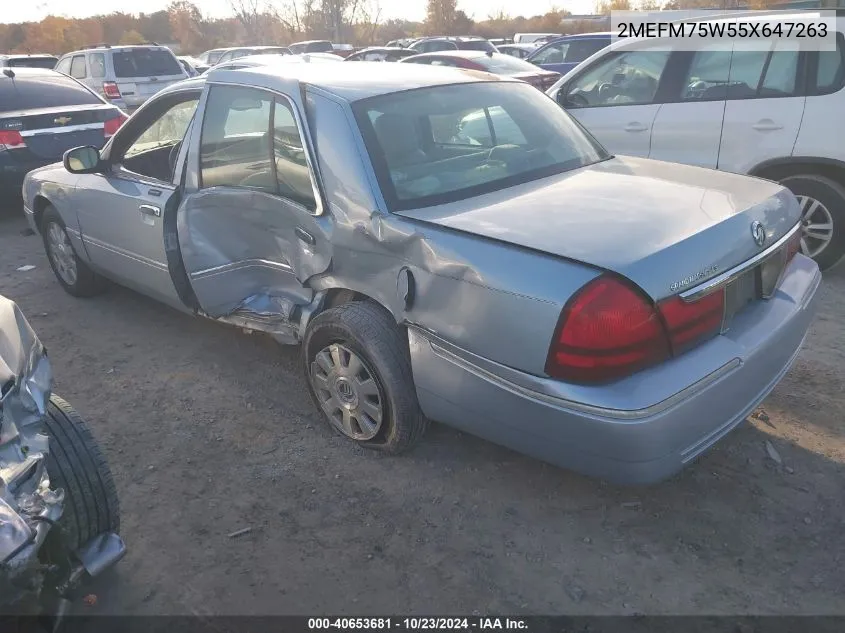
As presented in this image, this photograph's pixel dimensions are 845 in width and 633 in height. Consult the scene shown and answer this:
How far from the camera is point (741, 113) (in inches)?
207

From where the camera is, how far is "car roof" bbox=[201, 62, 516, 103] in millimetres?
3268

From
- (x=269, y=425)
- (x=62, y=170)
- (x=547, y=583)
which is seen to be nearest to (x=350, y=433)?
(x=269, y=425)

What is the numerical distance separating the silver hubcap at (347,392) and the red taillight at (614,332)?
3.35 feet

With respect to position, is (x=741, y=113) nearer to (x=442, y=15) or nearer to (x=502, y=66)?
(x=502, y=66)

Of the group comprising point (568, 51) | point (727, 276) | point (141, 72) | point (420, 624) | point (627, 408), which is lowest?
point (420, 624)

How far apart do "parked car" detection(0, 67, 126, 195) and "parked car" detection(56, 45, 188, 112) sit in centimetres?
554

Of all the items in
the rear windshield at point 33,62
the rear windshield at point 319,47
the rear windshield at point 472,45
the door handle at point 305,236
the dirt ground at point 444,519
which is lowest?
the dirt ground at point 444,519

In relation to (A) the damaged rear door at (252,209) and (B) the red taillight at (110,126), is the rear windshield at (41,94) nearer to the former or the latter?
(B) the red taillight at (110,126)

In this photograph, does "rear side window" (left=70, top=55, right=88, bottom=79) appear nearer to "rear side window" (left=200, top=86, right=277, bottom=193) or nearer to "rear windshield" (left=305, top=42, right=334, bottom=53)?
"rear side window" (left=200, top=86, right=277, bottom=193)

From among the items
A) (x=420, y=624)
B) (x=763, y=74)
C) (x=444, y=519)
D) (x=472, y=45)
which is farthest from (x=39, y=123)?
(x=472, y=45)

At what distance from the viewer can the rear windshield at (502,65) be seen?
1152cm

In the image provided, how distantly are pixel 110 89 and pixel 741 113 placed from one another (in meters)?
11.7

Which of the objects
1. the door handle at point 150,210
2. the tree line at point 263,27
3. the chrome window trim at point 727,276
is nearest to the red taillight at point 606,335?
the chrome window trim at point 727,276

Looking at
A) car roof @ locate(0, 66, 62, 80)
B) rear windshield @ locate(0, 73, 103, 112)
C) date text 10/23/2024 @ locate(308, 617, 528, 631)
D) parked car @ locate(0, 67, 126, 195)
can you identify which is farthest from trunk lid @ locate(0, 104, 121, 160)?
date text 10/23/2024 @ locate(308, 617, 528, 631)
